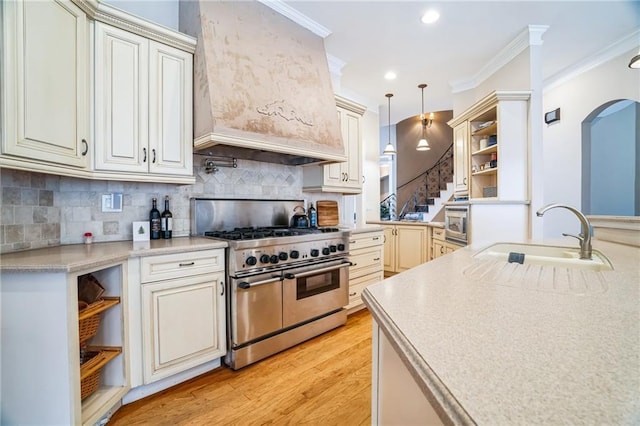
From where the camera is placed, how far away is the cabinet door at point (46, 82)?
138 centimetres

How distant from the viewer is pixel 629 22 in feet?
9.98

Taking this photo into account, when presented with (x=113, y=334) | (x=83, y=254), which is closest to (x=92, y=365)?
(x=113, y=334)

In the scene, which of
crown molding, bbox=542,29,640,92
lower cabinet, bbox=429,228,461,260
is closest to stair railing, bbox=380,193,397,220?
lower cabinet, bbox=429,228,461,260

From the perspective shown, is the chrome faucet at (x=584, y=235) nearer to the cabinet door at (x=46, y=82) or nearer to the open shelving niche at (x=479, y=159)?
the open shelving niche at (x=479, y=159)

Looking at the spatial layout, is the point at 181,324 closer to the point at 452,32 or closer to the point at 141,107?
the point at 141,107

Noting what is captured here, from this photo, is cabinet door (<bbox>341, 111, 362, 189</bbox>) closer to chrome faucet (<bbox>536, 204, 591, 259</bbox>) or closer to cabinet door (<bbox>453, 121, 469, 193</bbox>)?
cabinet door (<bbox>453, 121, 469, 193</bbox>)

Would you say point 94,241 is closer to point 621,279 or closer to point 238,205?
point 238,205

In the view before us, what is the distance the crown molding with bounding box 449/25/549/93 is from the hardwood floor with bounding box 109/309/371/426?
11.8 ft

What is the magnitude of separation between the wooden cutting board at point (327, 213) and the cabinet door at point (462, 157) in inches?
71.0

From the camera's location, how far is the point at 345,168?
11.6 ft

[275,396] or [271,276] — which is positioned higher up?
[271,276]

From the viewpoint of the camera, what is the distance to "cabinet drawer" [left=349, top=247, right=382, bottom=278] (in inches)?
127

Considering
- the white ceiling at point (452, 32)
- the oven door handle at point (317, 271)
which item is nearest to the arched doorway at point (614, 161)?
the white ceiling at point (452, 32)

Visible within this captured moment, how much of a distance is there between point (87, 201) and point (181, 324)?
110cm
